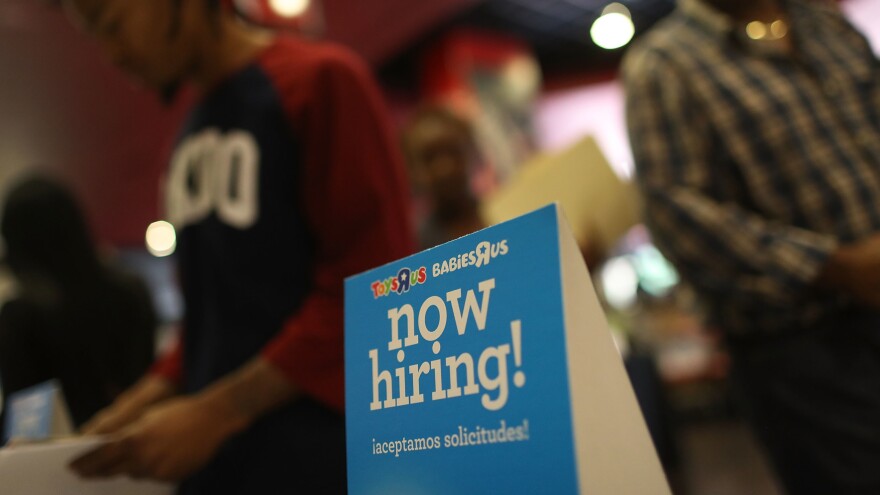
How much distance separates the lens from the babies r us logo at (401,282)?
52cm

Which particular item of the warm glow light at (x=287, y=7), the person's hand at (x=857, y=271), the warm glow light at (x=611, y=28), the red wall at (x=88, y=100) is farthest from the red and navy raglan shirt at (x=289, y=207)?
the warm glow light at (x=611, y=28)

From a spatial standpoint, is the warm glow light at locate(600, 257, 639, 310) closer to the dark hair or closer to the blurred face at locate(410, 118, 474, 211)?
the blurred face at locate(410, 118, 474, 211)

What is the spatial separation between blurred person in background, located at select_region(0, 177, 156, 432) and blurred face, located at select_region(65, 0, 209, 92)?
2.25 ft

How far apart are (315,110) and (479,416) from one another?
55cm

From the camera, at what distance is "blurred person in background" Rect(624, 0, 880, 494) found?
0.97 m

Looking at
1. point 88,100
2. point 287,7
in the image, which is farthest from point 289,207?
point 88,100

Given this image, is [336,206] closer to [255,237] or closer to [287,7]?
[255,237]

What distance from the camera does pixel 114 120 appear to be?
472 cm

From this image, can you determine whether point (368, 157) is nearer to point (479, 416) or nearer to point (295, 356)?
point (295, 356)

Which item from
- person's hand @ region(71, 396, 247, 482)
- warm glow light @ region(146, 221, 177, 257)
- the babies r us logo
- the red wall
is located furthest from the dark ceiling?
the babies r us logo

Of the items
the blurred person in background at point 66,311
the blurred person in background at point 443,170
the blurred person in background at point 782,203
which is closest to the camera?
the blurred person in background at point 782,203

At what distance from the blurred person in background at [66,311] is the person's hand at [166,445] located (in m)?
0.79

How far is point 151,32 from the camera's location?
3.22 ft

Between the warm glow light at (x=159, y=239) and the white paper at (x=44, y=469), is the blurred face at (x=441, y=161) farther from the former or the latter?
the warm glow light at (x=159, y=239)
